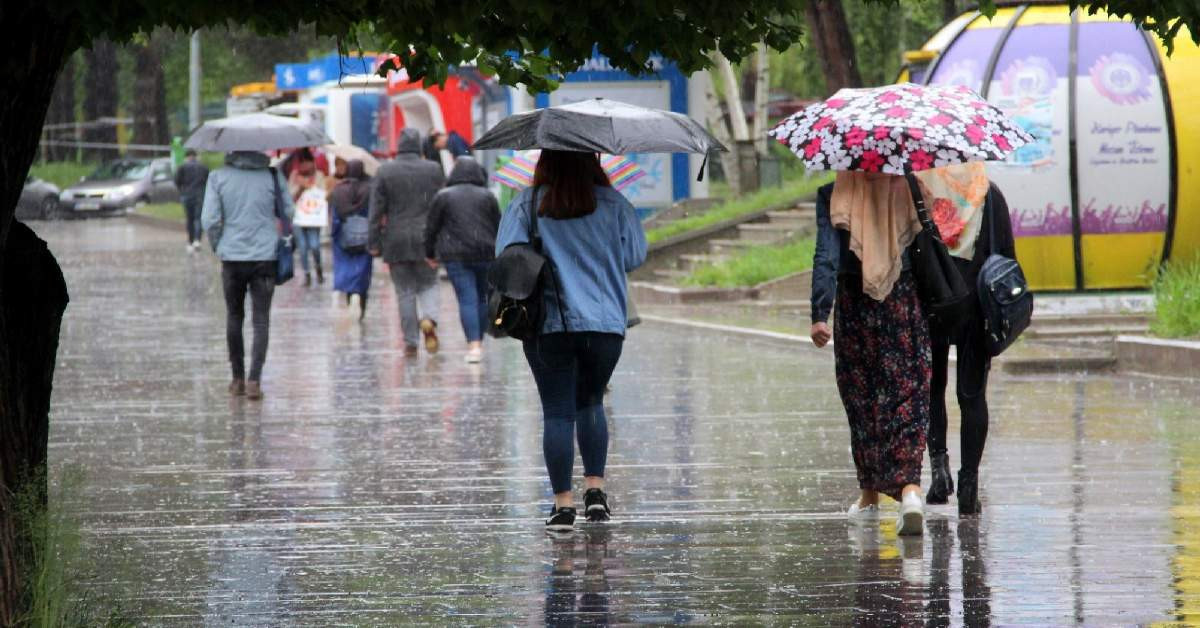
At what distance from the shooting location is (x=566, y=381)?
8.08 metres

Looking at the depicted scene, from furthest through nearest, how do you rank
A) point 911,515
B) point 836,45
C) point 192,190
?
point 192,190
point 836,45
point 911,515

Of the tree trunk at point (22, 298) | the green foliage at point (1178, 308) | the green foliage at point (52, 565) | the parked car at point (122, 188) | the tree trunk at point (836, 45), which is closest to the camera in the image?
the tree trunk at point (22, 298)

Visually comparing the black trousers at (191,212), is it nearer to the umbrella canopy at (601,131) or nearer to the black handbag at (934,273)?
the umbrella canopy at (601,131)

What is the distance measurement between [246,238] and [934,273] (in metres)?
6.40

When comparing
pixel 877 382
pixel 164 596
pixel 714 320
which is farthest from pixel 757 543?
pixel 714 320

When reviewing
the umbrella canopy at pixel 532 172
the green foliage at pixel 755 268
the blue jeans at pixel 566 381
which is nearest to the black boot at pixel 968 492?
the blue jeans at pixel 566 381

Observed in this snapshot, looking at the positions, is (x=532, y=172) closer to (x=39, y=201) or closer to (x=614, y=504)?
(x=614, y=504)

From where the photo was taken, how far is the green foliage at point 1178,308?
1441 cm

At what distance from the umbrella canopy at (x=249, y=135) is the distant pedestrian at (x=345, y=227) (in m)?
5.19

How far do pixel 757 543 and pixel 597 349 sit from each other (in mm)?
1046

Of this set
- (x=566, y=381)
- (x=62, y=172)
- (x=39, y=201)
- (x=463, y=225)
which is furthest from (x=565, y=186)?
(x=62, y=172)

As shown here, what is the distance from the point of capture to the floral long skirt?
7.88 metres

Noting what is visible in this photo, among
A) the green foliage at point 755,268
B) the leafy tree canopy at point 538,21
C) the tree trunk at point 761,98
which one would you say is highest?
the tree trunk at point 761,98

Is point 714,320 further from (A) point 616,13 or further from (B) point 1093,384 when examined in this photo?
(A) point 616,13
